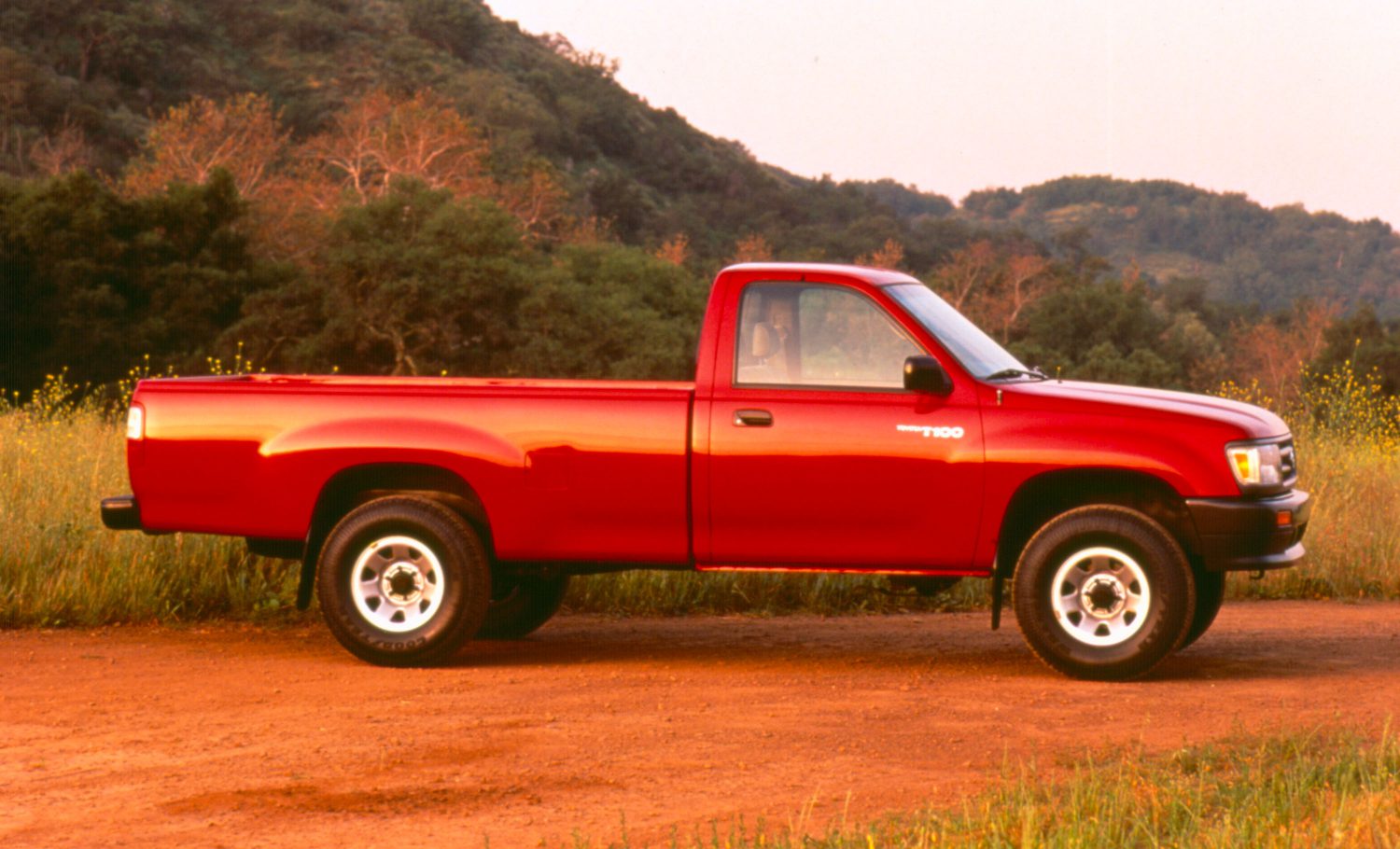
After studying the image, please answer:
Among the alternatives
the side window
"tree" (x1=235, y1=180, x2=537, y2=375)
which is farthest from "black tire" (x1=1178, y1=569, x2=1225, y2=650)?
"tree" (x1=235, y1=180, x2=537, y2=375)

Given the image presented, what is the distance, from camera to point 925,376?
340 inches

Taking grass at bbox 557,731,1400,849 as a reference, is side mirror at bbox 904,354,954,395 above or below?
above

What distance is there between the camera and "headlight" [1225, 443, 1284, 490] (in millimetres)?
8609

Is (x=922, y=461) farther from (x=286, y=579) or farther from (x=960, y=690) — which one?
(x=286, y=579)

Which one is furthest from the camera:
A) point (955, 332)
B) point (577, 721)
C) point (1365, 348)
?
point (1365, 348)

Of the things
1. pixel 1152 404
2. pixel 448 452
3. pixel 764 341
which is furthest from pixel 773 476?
pixel 1152 404

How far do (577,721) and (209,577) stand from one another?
13.0 ft

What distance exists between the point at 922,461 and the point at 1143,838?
3.32 metres

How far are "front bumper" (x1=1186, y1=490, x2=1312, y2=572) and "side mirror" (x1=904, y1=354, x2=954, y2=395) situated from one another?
126cm

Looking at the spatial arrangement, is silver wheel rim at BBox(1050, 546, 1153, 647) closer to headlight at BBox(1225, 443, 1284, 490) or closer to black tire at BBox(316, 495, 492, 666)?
headlight at BBox(1225, 443, 1284, 490)

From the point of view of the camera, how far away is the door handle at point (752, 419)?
880 centimetres

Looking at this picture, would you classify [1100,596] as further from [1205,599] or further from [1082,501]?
[1205,599]

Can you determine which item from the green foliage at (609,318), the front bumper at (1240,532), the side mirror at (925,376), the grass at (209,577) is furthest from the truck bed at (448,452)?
the green foliage at (609,318)

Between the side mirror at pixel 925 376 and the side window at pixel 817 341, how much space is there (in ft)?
0.60
